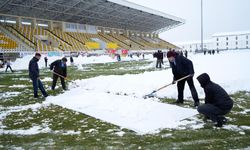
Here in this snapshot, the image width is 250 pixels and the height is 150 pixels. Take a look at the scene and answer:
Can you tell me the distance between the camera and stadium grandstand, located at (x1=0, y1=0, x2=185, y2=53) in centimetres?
4784

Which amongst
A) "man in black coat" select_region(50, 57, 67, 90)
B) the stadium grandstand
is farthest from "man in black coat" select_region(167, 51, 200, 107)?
the stadium grandstand

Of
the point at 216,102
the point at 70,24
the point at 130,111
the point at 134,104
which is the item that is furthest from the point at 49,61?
the point at 216,102

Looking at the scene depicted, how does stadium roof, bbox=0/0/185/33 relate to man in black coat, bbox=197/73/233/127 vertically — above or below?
above

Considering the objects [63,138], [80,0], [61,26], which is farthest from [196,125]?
[61,26]

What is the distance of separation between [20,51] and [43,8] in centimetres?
1298

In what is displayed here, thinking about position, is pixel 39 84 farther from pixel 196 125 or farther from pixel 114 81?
pixel 196 125

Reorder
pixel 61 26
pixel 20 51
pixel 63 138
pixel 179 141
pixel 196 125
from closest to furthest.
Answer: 1. pixel 179 141
2. pixel 63 138
3. pixel 196 125
4. pixel 20 51
5. pixel 61 26

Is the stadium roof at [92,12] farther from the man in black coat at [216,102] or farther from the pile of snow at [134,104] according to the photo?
the man in black coat at [216,102]

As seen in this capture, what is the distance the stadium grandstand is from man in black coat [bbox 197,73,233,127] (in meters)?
38.4

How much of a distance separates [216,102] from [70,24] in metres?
61.1

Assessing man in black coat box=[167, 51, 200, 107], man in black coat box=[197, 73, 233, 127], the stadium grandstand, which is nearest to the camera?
man in black coat box=[197, 73, 233, 127]

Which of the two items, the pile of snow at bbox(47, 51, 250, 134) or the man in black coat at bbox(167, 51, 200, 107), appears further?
the man in black coat at bbox(167, 51, 200, 107)

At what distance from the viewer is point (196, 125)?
663cm

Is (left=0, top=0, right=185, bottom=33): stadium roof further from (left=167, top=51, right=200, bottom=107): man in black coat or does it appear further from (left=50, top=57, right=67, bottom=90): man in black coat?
(left=167, top=51, right=200, bottom=107): man in black coat
